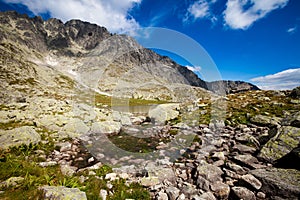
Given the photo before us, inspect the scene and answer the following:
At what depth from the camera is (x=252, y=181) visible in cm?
657

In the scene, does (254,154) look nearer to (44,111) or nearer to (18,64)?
(44,111)

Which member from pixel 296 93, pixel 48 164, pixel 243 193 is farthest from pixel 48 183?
pixel 296 93

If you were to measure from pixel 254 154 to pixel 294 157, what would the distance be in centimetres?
276

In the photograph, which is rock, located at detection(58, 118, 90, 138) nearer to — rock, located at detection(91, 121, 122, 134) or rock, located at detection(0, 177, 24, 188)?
rock, located at detection(91, 121, 122, 134)

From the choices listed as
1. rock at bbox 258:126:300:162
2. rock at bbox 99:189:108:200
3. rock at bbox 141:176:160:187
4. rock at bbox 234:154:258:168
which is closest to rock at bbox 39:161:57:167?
rock at bbox 99:189:108:200

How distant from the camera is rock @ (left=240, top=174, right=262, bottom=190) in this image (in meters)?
6.34

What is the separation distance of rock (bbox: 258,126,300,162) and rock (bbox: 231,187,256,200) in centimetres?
360

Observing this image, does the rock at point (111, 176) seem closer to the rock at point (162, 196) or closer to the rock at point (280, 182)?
the rock at point (162, 196)

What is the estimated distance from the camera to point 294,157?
7117 mm

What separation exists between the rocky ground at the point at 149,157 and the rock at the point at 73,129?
92 millimetres

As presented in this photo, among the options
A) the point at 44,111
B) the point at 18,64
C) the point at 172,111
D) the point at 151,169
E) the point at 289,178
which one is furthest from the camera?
the point at 18,64

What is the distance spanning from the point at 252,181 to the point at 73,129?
1552 centimetres

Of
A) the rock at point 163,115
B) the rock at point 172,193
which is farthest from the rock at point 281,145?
the rock at point 163,115

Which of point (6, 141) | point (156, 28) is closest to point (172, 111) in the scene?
point (156, 28)
